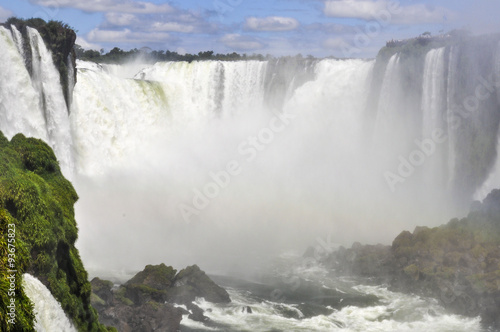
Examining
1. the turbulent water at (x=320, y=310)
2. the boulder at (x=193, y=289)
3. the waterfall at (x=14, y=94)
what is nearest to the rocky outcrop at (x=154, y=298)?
the boulder at (x=193, y=289)

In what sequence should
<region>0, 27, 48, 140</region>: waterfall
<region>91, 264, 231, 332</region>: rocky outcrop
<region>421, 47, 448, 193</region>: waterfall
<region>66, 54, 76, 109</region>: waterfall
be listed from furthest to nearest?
<region>421, 47, 448, 193</region>: waterfall
<region>66, 54, 76, 109</region>: waterfall
<region>0, 27, 48, 140</region>: waterfall
<region>91, 264, 231, 332</region>: rocky outcrop

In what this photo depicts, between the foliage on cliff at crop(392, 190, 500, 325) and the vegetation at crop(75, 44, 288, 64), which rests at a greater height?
the vegetation at crop(75, 44, 288, 64)

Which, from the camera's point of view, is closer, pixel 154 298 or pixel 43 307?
pixel 43 307

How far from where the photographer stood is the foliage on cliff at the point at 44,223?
36.6 feet

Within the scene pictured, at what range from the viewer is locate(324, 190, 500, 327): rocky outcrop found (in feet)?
72.1

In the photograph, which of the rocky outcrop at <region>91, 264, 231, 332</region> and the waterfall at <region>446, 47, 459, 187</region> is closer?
the rocky outcrop at <region>91, 264, 231, 332</region>

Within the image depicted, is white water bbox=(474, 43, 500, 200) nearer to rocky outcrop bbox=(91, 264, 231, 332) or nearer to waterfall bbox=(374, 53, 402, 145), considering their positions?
waterfall bbox=(374, 53, 402, 145)

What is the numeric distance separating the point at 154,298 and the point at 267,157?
70.5 feet

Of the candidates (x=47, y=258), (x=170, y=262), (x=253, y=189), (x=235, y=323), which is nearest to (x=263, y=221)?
(x=253, y=189)

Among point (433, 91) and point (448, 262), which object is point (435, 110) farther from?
point (448, 262)

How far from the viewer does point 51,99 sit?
1096 inches

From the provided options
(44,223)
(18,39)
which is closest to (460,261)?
(44,223)

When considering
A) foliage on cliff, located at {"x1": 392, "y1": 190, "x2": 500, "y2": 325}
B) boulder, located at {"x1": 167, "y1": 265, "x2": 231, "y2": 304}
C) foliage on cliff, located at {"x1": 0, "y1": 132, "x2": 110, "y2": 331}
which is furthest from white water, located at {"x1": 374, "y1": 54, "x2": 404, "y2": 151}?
foliage on cliff, located at {"x1": 0, "y1": 132, "x2": 110, "y2": 331}

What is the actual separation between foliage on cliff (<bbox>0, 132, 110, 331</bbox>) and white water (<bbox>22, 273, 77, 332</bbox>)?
277mm
